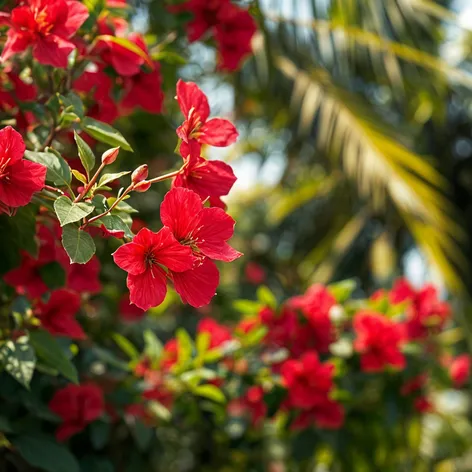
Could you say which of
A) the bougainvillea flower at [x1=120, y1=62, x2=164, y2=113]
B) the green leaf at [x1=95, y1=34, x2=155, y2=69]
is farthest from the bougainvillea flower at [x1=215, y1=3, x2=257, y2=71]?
the green leaf at [x1=95, y1=34, x2=155, y2=69]

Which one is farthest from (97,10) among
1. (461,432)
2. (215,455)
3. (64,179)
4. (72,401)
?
(461,432)

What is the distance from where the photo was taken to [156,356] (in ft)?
5.20

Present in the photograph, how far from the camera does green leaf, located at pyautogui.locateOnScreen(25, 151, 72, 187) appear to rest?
2.96 feet

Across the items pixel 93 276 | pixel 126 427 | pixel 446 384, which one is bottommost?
pixel 126 427

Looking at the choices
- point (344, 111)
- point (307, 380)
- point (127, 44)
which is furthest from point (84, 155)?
point (344, 111)

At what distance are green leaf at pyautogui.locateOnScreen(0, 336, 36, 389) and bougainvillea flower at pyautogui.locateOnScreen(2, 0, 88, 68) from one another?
405mm

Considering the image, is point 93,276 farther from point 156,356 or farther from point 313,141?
point 313,141

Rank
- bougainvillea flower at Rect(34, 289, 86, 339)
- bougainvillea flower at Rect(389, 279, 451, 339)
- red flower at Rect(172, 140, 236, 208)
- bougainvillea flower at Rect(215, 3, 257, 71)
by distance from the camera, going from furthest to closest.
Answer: bougainvillea flower at Rect(389, 279, 451, 339) < bougainvillea flower at Rect(215, 3, 257, 71) < bougainvillea flower at Rect(34, 289, 86, 339) < red flower at Rect(172, 140, 236, 208)

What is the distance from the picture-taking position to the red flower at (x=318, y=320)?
173 centimetres

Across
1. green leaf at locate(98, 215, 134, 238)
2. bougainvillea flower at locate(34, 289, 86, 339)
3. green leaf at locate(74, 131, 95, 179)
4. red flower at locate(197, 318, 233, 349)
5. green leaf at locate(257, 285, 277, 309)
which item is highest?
green leaf at locate(74, 131, 95, 179)

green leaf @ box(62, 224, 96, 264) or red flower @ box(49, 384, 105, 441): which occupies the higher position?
green leaf @ box(62, 224, 96, 264)

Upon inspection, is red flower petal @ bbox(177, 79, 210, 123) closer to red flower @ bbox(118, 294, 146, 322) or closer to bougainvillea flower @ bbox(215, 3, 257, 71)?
bougainvillea flower @ bbox(215, 3, 257, 71)

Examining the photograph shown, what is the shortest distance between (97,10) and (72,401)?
651mm

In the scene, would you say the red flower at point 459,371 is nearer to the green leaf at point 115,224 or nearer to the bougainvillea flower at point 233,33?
the bougainvillea flower at point 233,33
